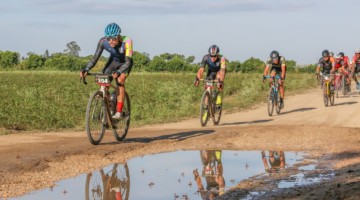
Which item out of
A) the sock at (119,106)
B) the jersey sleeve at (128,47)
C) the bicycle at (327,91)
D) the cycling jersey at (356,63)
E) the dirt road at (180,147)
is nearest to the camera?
the dirt road at (180,147)

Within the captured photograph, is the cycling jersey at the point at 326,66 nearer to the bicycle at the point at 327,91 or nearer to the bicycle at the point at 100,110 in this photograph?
the bicycle at the point at 327,91

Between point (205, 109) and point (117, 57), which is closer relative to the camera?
point (117, 57)

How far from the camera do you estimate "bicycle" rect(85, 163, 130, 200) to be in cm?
802

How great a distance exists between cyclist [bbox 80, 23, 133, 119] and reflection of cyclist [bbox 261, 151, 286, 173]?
2980 millimetres

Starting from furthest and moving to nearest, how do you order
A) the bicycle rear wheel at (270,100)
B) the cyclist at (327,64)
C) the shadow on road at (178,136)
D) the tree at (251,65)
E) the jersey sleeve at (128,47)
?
the tree at (251,65)
the cyclist at (327,64)
the bicycle rear wheel at (270,100)
the shadow on road at (178,136)
the jersey sleeve at (128,47)

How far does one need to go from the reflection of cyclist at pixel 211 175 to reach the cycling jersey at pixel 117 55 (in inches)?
87.2

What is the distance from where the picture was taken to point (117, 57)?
40.4 ft

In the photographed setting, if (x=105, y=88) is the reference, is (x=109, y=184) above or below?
below

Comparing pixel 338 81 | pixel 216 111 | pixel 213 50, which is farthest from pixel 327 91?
pixel 213 50

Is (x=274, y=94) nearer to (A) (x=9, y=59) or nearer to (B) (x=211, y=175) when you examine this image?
(B) (x=211, y=175)

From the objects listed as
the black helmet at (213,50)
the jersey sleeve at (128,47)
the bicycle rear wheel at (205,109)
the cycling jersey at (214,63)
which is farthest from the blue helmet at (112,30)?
the bicycle rear wheel at (205,109)

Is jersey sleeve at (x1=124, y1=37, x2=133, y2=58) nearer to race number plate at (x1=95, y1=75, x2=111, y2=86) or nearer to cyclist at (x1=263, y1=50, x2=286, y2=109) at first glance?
race number plate at (x1=95, y1=75, x2=111, y2=86)

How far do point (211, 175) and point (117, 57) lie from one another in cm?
389

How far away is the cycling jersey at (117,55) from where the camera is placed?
Answer: 39.1 ft
